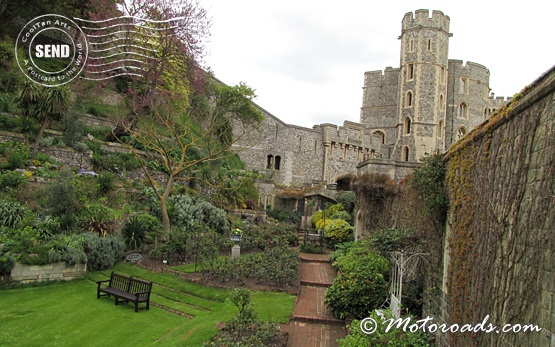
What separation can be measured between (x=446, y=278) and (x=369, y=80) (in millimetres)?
38613

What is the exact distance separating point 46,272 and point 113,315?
319 centimetres

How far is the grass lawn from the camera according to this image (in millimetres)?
7220

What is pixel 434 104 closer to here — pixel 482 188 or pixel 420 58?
pixel 420 58

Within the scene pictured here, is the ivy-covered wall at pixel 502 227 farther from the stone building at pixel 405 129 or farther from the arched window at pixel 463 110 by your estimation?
the arched window at pixel 463 110

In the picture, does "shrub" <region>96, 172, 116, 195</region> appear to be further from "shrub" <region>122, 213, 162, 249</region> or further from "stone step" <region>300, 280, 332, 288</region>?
"stone step" <region>300, 280, 332, 288</region>

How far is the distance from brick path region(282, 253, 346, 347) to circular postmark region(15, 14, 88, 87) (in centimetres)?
1645

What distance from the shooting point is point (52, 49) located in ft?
79.7

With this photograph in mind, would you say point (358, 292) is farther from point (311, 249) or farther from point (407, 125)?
point (407, 125)

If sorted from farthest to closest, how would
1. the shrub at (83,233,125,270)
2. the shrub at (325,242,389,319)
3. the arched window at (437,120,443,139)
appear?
the arched window at (437,120,443,139) → the shrub at (83,233,125,270) → the shrub at (325,242,389,319)

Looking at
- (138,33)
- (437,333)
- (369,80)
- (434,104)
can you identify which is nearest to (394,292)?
(437,333)

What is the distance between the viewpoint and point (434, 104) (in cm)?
3556

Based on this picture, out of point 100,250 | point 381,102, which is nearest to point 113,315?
point 100,250

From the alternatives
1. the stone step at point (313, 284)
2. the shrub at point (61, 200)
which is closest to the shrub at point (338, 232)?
the stone step at point (313, 284)

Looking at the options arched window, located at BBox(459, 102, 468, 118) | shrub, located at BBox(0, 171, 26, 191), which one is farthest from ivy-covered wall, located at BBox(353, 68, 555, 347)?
arched window, located at BBox(459, 102, 468, 118)
